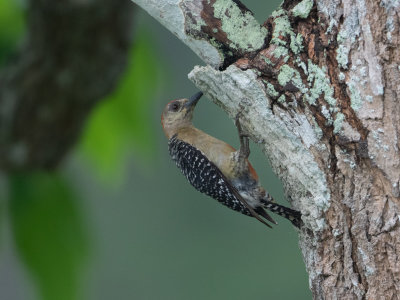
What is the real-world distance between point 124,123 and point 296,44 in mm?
2116

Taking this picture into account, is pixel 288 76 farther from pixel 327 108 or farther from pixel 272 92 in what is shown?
pixel 327 108

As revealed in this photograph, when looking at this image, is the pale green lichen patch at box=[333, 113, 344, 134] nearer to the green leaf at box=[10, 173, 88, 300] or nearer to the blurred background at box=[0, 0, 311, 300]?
the blurred background at box=[0, 0, 311, 300]

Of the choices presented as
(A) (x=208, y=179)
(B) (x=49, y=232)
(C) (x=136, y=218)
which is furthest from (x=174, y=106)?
(C) (x=136, y=218)

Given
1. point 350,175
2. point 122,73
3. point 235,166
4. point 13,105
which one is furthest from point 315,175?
point 13,105

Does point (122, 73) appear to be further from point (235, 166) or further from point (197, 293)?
point (197, 293)

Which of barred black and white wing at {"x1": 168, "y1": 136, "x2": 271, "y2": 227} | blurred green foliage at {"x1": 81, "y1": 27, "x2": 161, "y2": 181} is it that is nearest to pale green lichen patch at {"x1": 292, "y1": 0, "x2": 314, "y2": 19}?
barred black and white wing at {"x1": 168, "y1": 136, "x2": 271, "y2": 227}

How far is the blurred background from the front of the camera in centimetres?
462

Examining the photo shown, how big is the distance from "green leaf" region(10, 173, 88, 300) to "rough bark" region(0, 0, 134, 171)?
9.3 inches

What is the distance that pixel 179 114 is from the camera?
4977mm

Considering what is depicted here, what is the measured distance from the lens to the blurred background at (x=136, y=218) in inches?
182

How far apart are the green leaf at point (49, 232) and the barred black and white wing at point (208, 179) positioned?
0.82 meters

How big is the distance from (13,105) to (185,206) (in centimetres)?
481

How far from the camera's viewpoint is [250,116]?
2.97 metres

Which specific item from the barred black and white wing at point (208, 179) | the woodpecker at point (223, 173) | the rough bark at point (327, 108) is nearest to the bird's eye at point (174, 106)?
the woodpecker at point (223, 173)
